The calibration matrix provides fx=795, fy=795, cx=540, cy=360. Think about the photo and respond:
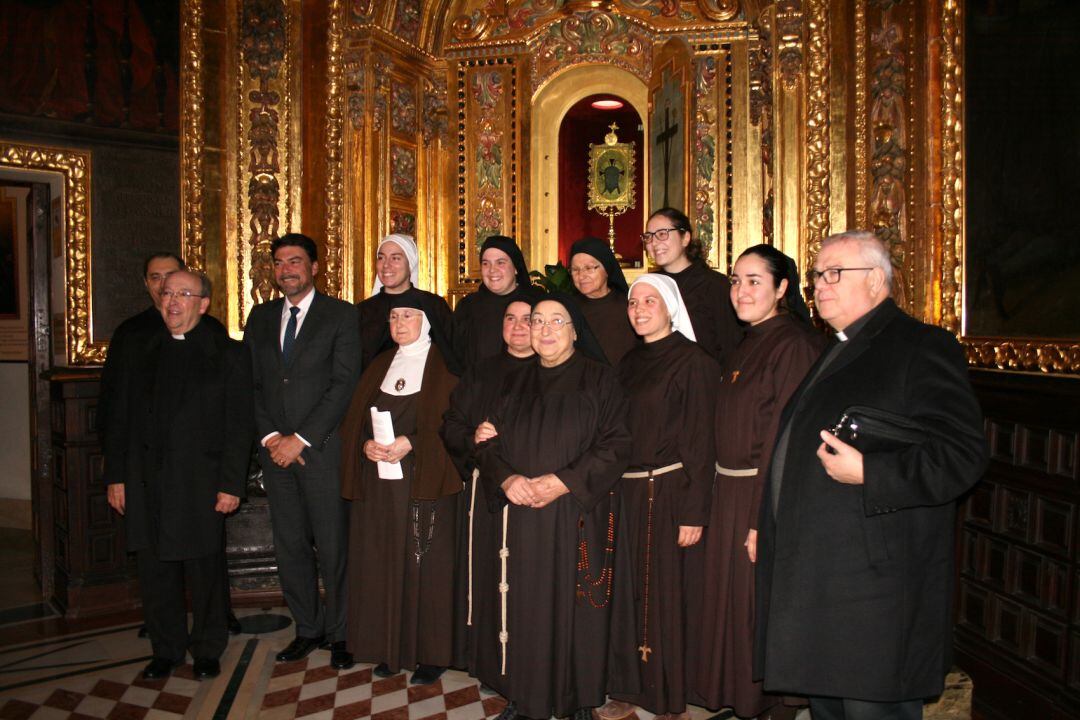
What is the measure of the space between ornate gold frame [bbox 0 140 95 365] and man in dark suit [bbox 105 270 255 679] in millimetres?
1615

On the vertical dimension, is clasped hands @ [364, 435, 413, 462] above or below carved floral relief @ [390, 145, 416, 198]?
below

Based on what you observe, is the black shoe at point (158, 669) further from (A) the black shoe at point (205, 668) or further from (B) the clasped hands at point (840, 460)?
(B) the clasped hands at point (840, 460)

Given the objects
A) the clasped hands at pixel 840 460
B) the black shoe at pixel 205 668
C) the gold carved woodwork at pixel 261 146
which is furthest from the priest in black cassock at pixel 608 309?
the gold carved woodwork at pixel 261 146

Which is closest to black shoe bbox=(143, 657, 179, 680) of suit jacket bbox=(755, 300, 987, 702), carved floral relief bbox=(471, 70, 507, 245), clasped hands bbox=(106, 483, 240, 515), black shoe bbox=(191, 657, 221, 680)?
black shoe bbox=(191, 657, 221, 680)

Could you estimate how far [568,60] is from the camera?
7.27 meters

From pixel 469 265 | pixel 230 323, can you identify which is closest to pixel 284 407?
pixel 230 323

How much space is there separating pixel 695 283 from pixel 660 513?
4.87ft

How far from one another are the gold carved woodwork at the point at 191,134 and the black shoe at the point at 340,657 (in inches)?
123

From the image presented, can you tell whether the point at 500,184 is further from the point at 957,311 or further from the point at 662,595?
the point at 662,595

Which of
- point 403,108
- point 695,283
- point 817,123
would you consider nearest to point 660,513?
point 695,283

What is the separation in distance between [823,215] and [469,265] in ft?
10.2

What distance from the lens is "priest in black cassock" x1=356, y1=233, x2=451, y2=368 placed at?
14.5 ft

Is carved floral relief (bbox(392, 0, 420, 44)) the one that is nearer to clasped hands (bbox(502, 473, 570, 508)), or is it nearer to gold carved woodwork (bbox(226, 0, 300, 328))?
gold carved woodwork (bbox(226, 0, 300, 328))

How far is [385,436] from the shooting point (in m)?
4.07
